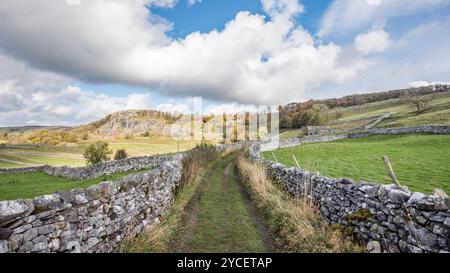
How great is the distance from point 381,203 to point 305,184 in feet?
13.5

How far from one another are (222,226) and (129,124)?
152 metres

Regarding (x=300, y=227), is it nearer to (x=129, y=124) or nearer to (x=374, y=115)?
(x=374, y=115)

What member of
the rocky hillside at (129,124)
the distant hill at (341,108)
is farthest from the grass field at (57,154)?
the rocky hillside at (129,124)

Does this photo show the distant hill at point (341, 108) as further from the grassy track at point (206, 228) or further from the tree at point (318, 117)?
the grassy track at point (206, 228)

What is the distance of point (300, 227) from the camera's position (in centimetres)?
753

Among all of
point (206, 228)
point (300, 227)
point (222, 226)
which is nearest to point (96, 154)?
point (206, 228)

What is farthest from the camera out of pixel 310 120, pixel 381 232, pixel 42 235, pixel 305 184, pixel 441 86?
pixel 441 86


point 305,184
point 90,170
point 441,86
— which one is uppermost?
point 441,86

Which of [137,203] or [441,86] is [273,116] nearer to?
[441,86]

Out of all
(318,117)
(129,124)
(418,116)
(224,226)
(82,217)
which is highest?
(129,124)

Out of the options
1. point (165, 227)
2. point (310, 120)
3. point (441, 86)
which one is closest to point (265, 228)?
point (165, 227)

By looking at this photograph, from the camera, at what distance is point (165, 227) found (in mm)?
8367

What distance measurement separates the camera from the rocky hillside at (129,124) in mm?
135000

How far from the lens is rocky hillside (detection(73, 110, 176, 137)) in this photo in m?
135
